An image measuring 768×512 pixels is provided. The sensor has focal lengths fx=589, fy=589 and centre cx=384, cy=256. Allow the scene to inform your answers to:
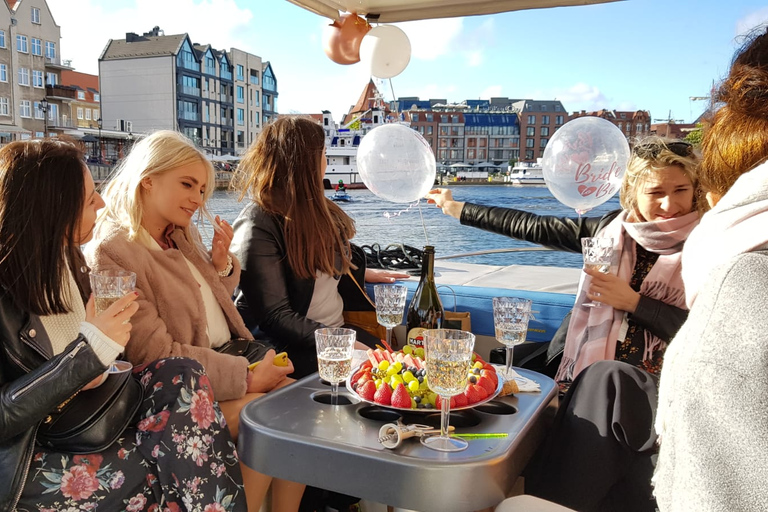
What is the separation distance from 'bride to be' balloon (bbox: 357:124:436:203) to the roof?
126 feet

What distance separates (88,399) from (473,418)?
0.89m

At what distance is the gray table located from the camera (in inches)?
41.7

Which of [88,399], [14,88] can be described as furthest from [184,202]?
[14,88]

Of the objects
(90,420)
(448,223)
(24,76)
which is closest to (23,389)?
(90,420)

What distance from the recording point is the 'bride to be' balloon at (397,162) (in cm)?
286

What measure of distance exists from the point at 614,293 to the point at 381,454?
43.6 inches

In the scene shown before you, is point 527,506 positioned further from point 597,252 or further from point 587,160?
point 587,160

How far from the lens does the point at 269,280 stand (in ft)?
7.30

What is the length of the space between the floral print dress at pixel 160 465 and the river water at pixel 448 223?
104cm

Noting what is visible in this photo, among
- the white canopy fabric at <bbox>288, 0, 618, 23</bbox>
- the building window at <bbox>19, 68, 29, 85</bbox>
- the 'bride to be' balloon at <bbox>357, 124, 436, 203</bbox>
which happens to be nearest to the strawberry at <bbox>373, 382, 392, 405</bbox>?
the 'bride to be' balloon at <bbox>357, 124, 436, 203</bbox>

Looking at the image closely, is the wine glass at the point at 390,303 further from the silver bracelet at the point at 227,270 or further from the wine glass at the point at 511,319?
the silver bracelet at the point at 227,270

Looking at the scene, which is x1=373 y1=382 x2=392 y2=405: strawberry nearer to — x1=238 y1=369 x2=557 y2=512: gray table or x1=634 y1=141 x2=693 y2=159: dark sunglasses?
x1=238 y1=369 x2=557 y2=512: gray table

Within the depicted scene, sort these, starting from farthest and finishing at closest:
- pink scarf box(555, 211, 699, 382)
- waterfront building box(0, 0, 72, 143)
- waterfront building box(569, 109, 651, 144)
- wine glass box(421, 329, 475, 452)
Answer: waterfront building box(0, 0, 72, 143), waterfront building box(569, 109, 651, 144), pink scarf box(555, 211, 699, 382), wine glass box(421, 329, 475, 452)

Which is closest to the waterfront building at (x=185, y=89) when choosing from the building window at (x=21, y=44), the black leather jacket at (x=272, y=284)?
the building window at (x=21, y=44)
